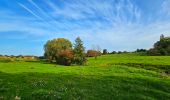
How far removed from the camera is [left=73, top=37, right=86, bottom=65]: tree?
77875 millimetres

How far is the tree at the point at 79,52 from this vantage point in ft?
255

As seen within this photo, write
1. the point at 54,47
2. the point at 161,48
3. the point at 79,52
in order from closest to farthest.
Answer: the point at 79,52 < the point at 54,47 < the point at 161,48

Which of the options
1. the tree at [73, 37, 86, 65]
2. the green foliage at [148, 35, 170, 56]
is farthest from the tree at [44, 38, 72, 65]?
the green foliage at [148, 35, 170, 56]

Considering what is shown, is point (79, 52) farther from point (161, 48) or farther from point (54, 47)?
point (161, 48)

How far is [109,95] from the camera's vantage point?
20062mm

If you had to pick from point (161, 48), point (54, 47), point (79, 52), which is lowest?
point (79, 52)

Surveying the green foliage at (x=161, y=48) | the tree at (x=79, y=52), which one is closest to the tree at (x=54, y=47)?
the tree at (x=79, y=52)

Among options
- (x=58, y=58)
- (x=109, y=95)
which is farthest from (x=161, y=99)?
(x=58, y=58)

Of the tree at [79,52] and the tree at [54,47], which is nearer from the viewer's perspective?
the tree at [79,52]

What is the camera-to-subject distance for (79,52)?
7944cm

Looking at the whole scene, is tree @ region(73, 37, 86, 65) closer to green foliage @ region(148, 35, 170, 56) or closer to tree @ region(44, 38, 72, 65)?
tree @ region(44, 38, 72, 65)

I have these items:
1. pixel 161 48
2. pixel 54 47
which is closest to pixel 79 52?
pixel 54 47

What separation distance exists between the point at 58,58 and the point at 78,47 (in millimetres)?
7324

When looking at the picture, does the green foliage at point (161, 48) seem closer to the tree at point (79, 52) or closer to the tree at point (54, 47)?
the tree at point (54, 47)
